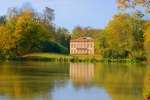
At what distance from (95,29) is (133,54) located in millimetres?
55030

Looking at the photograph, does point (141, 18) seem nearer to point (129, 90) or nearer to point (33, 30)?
point (33, 30)

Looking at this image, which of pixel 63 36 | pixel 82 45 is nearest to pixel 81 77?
pixel 82 45

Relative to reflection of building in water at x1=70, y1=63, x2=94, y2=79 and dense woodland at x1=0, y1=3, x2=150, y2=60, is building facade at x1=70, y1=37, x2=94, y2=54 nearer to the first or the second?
dense woodland at x1=0, y1=3, x2=150, y2=60

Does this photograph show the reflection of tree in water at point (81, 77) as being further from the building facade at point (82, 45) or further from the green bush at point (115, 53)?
the building facade at point (82, 45)

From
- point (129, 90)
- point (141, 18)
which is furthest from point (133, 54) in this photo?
point (129, 90)

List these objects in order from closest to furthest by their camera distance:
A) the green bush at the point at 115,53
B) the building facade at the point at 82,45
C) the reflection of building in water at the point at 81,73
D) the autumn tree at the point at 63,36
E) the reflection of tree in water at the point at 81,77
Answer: the reflection of tree in water at the point at 81,77
the reflection of building in water at the point at 81,73
the green bush at the point at 115,53
the autumn tree at the point at 63,36
the building facade at the point at 82,45

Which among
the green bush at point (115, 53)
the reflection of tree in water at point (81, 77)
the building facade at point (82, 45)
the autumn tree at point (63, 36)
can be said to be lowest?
the reflection of tree in water at point (81, 77)

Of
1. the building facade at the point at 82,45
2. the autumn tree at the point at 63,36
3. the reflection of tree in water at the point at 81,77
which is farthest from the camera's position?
the building facade at the point at 82,45

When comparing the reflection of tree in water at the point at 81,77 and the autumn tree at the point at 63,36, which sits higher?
the autumn tree at the point at 63,36

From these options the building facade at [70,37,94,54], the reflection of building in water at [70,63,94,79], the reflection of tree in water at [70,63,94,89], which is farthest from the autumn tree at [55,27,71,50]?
the reflection of tree in water at [70,63,94,89]

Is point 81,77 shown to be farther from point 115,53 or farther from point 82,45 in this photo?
point 82,45

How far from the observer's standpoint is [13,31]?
194 ft

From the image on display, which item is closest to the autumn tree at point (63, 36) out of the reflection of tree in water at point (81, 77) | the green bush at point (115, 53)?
the green bush at point (115, 53)

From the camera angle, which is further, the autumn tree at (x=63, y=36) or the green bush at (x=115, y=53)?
the autumn tree at (x=63, y=36)
